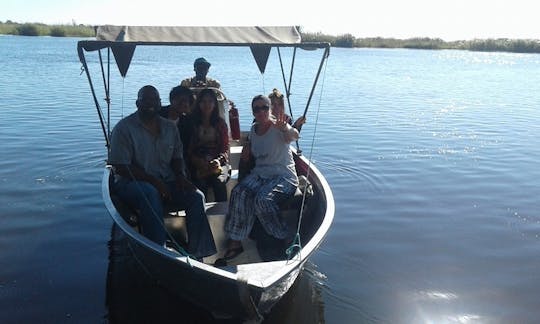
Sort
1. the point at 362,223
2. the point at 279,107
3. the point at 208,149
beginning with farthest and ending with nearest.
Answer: the point at 362,223 < the point at 279,107 < the point at 208,149

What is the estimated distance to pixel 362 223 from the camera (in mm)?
7336

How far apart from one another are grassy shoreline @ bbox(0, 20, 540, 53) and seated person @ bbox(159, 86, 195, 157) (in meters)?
42.9

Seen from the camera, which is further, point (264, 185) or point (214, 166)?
point (214, 166)

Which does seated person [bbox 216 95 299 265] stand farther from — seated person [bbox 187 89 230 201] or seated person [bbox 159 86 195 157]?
seated person [bbox 159 86 195 157]

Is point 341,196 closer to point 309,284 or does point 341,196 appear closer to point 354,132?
point 309,284

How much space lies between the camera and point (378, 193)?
28.1 ft

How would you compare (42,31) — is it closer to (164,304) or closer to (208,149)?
(208,149)

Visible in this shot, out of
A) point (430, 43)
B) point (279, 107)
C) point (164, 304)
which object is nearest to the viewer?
point (164, 304)

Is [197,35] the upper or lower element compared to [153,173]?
upper

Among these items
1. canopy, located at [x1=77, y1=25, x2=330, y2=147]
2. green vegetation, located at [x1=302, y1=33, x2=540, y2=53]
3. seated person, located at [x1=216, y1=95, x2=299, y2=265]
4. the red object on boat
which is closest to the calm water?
seated person, located at [x1=216, y1=95, x2=299, y2=265]

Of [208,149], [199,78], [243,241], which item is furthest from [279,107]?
[199,78]

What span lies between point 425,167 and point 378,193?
206 cm

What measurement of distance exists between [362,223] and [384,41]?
2082 inches

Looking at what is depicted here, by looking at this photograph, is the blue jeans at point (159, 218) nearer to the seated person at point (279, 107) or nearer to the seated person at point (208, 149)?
the seated person at point (208, 149)
